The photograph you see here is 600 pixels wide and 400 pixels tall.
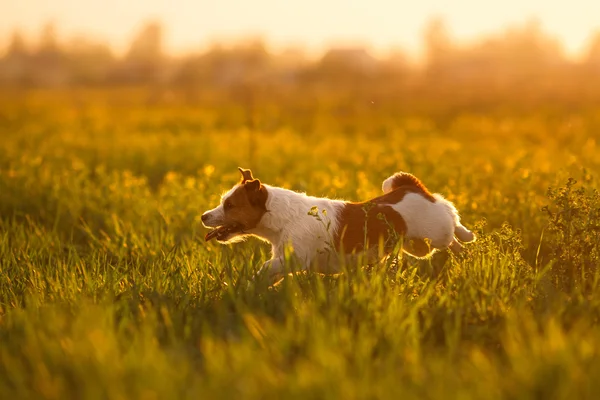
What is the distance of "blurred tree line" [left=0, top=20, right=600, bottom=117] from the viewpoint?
36.1 metres

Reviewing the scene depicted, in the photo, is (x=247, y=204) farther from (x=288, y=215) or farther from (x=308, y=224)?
(x=308, y=224)

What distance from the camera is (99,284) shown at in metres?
5.98

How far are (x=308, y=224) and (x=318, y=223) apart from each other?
0.25 ft

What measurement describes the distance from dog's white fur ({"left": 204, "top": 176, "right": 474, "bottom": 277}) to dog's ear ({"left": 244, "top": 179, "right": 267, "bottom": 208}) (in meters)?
0.04

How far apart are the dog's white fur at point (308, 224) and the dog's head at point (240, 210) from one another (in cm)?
1

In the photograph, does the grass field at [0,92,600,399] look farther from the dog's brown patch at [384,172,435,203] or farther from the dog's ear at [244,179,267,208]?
the dog's brown patch at [384,172,435,203]

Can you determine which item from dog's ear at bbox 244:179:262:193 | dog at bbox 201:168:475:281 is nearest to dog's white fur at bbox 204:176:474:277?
Result: dog at bbox 201:168:475:281

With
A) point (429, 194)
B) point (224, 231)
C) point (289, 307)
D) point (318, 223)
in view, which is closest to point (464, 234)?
point (429, 194)

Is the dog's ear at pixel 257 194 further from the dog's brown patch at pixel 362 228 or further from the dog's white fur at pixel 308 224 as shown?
the dog's brown patch at pixel 362 228

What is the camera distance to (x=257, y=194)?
6125 mm

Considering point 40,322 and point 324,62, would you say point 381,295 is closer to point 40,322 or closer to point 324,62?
point 40,322

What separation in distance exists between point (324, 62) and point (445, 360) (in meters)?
102

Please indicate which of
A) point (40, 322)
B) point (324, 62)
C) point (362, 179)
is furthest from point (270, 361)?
point (324, 62)

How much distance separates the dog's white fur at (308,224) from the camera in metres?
6.03
